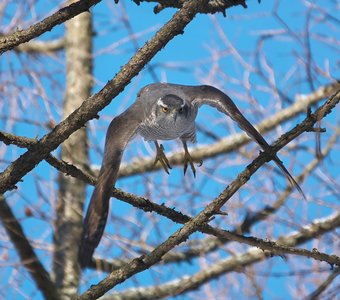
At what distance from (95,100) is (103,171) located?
0.30m

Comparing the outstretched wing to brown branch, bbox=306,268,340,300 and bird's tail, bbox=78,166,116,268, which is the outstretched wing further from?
brown branch, bbox=306,268,340,300

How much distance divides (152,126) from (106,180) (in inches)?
36.1

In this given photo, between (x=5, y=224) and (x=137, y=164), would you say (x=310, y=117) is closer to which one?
(x=5, y=224)

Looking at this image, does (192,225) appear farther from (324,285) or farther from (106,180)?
(324,285)

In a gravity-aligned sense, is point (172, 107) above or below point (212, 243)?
below

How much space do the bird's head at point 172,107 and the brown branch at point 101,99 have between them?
3.09 ft

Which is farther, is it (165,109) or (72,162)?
(72,162)

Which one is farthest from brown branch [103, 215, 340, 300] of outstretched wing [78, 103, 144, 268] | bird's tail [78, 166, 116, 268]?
bird's tail [78, 166, 116, 268]

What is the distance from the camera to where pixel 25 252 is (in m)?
5.15

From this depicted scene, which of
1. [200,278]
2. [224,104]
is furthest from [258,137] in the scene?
[200,278]

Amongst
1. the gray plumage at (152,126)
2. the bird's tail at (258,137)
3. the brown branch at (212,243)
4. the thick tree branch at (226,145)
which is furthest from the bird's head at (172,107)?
the thick tree branch at (226,145)

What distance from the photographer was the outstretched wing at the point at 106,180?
2.35 m

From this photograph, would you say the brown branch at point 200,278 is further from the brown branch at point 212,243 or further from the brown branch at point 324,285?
the brown branch at point 324,285

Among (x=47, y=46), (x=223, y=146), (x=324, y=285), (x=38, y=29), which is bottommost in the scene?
(x=324, y=285)
